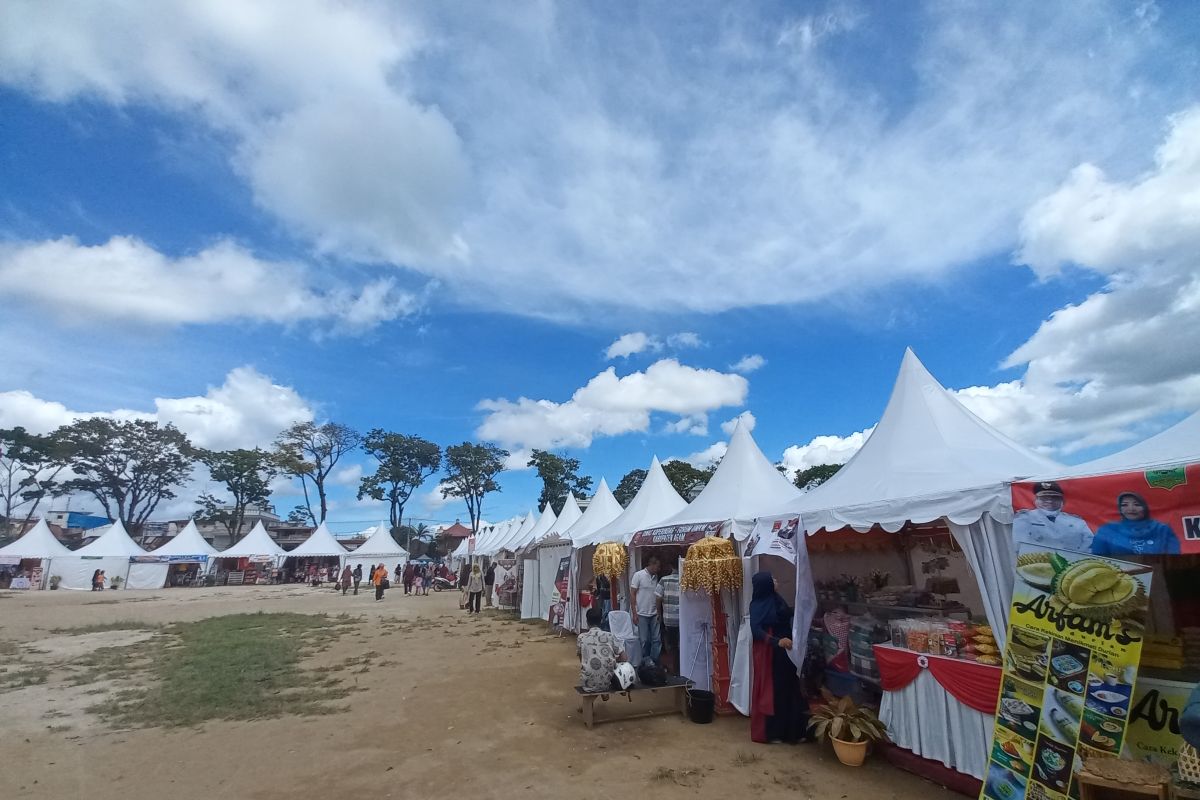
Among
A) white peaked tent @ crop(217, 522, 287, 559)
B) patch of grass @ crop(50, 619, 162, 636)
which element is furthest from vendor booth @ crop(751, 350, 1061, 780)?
white peaked tent @ crop(217, 522, 287, 559)

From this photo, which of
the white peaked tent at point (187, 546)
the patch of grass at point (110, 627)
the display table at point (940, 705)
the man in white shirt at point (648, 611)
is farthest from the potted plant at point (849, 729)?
the white peaked tent at point (187, 546)

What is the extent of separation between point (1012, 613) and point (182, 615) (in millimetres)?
22148

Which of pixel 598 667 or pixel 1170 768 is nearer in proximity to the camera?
pixel 1170 768

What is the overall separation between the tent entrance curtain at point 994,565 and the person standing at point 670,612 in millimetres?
4505

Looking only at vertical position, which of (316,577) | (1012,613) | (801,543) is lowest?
(316,577)

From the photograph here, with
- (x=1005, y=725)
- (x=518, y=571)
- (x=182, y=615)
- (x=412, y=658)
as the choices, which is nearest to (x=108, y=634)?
(x=182, y=615)

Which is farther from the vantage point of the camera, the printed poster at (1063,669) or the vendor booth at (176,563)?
the vendor booth at (176,563)

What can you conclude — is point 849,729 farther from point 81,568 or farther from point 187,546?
point 81,568

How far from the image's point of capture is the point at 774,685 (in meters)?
5.37

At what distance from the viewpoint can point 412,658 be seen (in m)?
10.1

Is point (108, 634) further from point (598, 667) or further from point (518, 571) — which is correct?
point (598, 667)

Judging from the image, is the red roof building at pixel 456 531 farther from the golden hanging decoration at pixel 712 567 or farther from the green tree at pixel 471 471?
the golden hanging decoration at pixel 712 567

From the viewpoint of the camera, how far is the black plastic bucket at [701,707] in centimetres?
605

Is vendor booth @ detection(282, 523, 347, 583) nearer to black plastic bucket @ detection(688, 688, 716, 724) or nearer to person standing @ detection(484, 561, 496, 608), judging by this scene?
person standing @ detection(484, 561, 496, 608)
